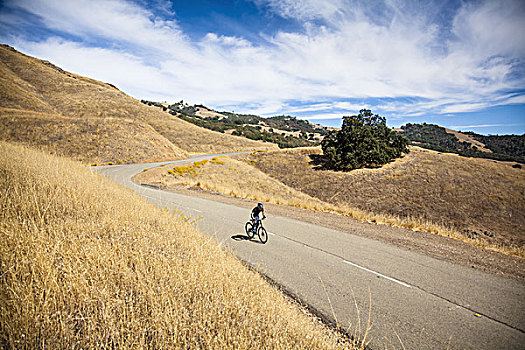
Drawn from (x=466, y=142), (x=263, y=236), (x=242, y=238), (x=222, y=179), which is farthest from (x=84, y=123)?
(x=466, y=142)

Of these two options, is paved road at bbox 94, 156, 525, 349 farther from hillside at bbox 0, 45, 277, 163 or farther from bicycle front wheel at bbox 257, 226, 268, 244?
hillside at bbox 0, 45, 277, 163

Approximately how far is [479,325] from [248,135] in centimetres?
9219

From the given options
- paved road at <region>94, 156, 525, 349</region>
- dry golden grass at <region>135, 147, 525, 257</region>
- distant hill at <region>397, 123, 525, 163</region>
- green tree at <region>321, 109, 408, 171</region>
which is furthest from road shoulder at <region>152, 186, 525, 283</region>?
distant hill at <region>397, 123, 525, 163</region>

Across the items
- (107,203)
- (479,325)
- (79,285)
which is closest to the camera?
(79,285)

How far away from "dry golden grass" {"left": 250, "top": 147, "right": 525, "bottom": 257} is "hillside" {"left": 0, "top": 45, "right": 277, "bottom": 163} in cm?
2425

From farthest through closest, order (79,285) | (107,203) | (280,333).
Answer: (107,203)
(79,285)
(280,333)

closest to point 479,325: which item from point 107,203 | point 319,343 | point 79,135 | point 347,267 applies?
point 347,267

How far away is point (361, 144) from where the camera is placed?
1452 inches

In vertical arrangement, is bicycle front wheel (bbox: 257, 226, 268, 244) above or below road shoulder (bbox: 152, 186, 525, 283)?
below

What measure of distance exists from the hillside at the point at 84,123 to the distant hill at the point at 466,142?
9612 cm

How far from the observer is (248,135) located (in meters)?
94.0

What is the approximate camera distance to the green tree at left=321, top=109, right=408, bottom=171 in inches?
1433

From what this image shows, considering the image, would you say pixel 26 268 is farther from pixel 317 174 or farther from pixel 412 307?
pixel 317 174

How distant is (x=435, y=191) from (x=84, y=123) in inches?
2150
